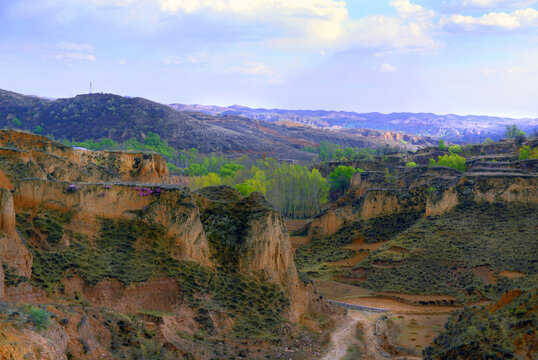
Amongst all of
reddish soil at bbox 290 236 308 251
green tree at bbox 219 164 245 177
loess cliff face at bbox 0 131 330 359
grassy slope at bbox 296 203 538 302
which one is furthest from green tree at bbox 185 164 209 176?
loess cliff face at bbox 0 131 330 359

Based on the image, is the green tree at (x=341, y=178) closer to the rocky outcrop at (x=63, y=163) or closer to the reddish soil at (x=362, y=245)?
the rocky outcrop at (x=63, y=163)

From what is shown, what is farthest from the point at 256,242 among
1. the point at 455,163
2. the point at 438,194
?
the point at 455,163

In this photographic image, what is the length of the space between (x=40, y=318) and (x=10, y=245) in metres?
6.45

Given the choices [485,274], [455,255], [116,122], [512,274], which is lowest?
[485,274]

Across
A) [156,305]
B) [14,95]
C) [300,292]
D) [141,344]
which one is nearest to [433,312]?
[300,292]

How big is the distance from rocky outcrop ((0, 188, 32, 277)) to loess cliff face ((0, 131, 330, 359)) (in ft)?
0.16

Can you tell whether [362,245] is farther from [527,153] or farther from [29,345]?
[29,345]

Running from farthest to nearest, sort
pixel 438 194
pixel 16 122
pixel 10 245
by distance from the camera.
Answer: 1. pixel 16 122
2. pixel 438 194
3. pixel 10 245

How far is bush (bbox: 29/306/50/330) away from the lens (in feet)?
48.2

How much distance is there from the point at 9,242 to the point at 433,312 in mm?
25505

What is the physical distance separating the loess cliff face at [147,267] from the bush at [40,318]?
0.08 m

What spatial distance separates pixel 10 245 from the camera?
66.3 feet

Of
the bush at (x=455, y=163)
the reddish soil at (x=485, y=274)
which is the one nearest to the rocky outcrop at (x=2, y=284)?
the reddish soil at (x=485, y=274)

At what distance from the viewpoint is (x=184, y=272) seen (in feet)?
84.2
